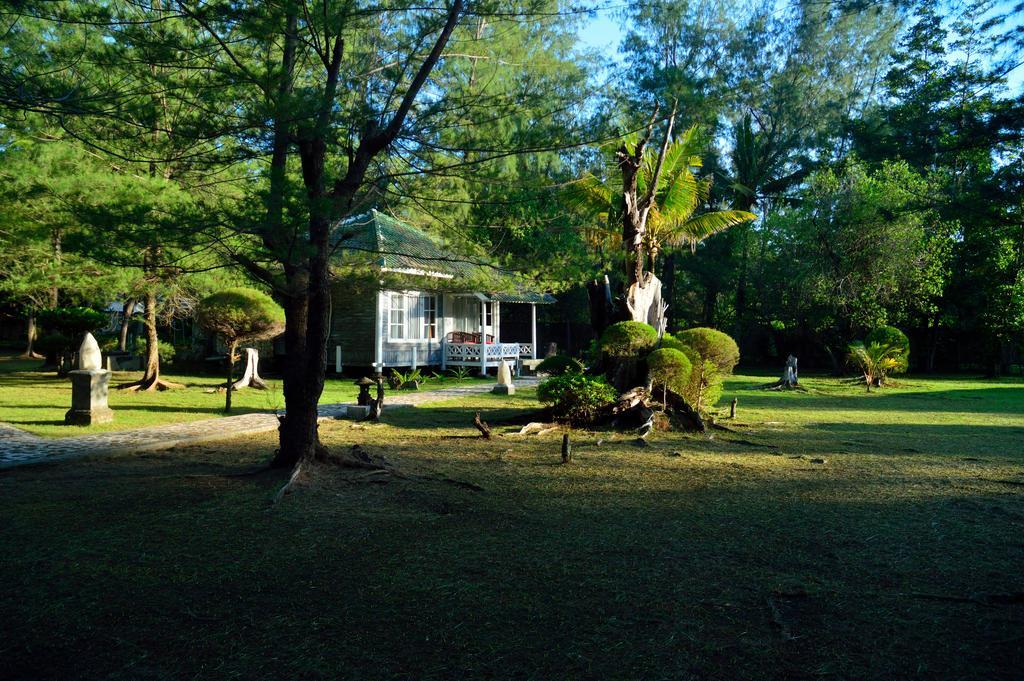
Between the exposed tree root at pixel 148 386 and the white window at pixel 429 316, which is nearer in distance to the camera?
the exposed tree root at pixel 148 386

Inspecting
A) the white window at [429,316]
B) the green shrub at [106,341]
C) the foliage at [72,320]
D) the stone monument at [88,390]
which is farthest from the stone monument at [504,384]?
the green shrub at [106,341]

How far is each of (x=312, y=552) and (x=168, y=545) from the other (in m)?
1.05

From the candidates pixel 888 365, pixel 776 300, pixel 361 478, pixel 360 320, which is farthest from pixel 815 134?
pixel 361 478

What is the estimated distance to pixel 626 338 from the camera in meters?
11.3

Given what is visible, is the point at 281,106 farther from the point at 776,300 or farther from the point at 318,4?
the point at 776,300

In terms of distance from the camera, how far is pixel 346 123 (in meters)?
6.46

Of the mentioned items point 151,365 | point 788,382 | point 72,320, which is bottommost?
point 788,382

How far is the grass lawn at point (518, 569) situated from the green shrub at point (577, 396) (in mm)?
2788

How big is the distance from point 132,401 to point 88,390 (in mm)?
3822

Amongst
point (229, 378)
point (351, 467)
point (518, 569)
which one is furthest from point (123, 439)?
point (518, 569)

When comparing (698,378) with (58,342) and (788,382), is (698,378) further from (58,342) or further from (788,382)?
(58,342)

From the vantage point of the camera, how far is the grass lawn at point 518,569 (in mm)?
3312

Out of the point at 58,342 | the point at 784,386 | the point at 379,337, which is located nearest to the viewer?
the point at 784,386

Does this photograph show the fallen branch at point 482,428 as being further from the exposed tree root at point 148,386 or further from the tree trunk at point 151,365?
the exposed tree root at point 148,386
